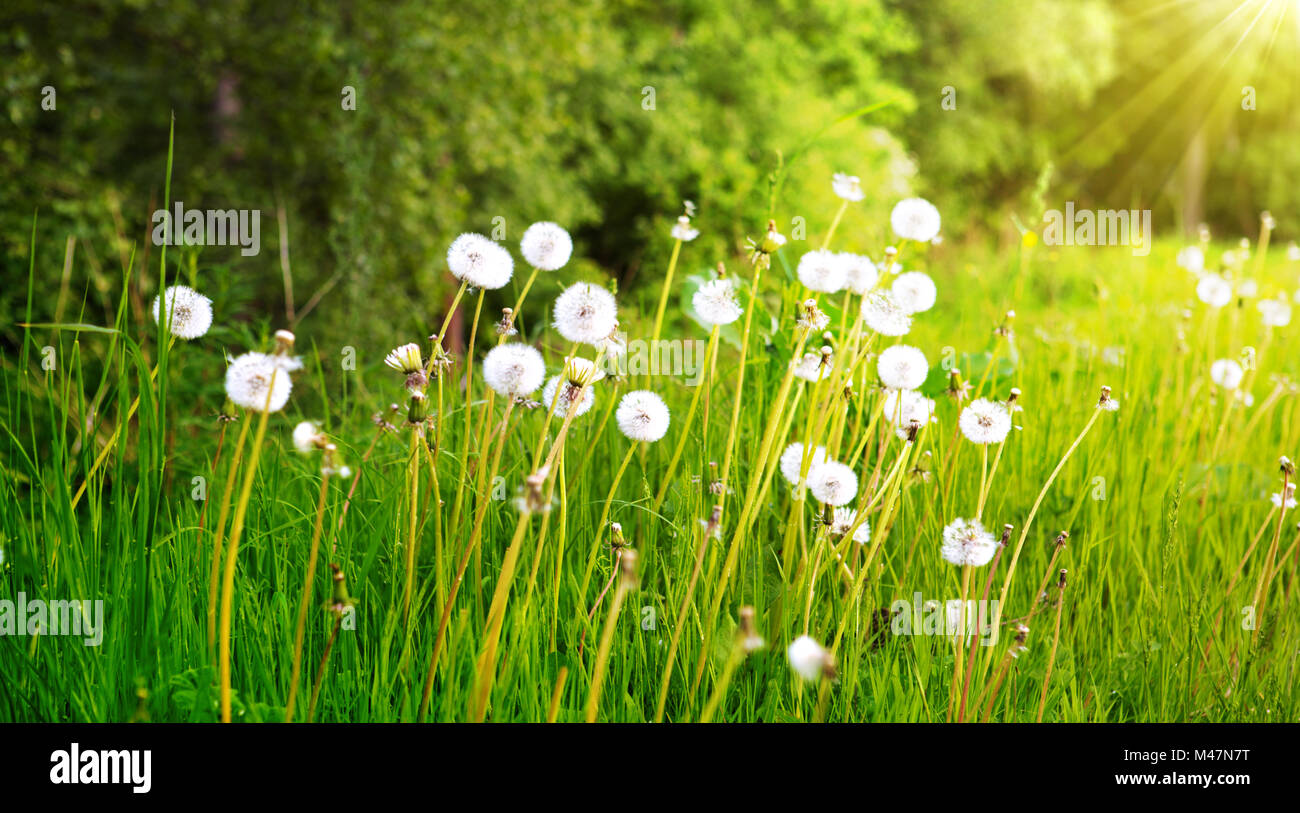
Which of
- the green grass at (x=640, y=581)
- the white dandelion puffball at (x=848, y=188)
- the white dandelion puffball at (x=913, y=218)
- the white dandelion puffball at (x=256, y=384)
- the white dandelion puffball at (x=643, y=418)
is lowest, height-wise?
the green grass at (x=640, y=581)

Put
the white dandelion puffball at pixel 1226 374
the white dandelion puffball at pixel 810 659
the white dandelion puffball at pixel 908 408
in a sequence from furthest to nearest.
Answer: the white dandelion puffball at pixel 1226 374 → the white dandelion puffball at pixel 908 408 → the white dandelion puffball at pixel 810 659

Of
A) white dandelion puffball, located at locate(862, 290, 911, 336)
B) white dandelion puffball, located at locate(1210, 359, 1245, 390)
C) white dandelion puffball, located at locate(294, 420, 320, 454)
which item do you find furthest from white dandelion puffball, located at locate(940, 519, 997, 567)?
white dandelion puffball, located at locate(1210, 359, 1245, 390)

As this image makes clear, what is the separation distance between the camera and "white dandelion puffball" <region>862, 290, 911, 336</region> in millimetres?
1622

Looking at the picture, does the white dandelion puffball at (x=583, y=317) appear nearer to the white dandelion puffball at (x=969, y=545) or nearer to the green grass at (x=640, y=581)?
the green grass at (x=640, y=581)

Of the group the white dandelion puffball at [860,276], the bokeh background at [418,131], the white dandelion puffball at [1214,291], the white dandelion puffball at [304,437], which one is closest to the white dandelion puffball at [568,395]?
the white dandelion puffball at [304,437]

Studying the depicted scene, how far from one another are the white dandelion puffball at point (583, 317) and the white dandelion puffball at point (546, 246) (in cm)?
16

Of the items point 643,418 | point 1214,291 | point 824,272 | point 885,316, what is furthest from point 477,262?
point 1214,291

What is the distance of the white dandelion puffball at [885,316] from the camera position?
1622mm

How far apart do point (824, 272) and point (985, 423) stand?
1.19 feet

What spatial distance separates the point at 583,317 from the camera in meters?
1.38

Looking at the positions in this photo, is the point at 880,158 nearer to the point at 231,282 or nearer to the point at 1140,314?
the point at 1140,314

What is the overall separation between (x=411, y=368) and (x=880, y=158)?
345 inches

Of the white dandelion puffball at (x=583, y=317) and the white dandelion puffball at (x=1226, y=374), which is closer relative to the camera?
the white dandelion puffball at (x=583, y=317)

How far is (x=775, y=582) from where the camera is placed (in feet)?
6.12
